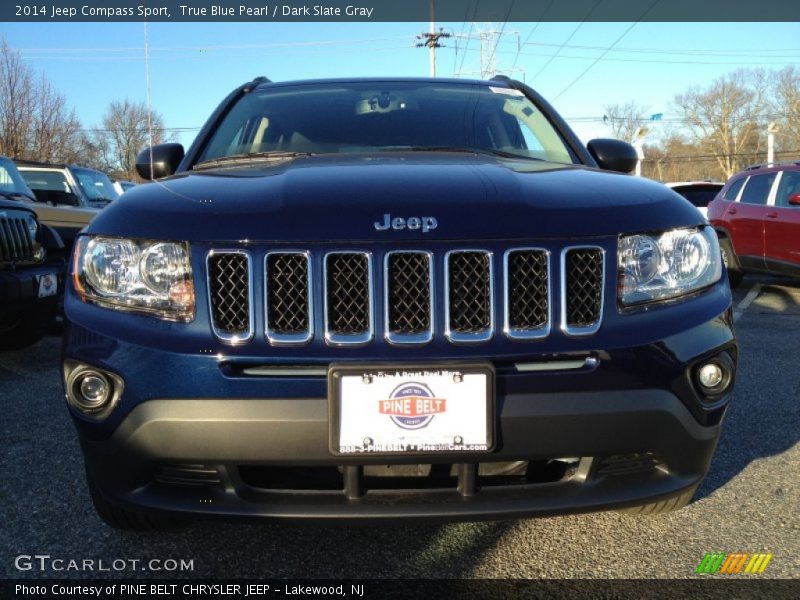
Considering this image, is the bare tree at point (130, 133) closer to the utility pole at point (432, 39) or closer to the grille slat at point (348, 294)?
the grille slat at point (348, 294)

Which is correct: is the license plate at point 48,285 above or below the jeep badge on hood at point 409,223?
below

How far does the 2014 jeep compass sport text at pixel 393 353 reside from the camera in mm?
1816

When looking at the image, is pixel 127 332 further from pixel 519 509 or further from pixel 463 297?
pixel 519 509

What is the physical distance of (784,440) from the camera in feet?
11.3

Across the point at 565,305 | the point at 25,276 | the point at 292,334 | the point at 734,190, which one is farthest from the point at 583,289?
the point at 734,190

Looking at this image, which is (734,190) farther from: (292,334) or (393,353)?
(292,334)

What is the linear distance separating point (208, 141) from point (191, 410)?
170 cm

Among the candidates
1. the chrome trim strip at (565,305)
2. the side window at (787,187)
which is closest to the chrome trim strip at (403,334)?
the chrome trim strip at (565,305)

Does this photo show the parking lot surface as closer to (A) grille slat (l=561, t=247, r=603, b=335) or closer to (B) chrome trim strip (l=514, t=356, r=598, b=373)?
(B) chrome trim strip (l=514, t=356, r=598, b=373)

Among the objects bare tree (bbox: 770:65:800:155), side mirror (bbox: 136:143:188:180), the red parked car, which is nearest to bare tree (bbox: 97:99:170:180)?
side mirror (bbox: 136:143:188:180)

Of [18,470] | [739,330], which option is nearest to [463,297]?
[18,470]

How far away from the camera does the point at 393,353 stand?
1840 mm

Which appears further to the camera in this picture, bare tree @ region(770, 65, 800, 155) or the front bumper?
bare tree @ region(770, 65, 800, 155)

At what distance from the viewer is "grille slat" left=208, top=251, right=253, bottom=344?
1.88 metres
